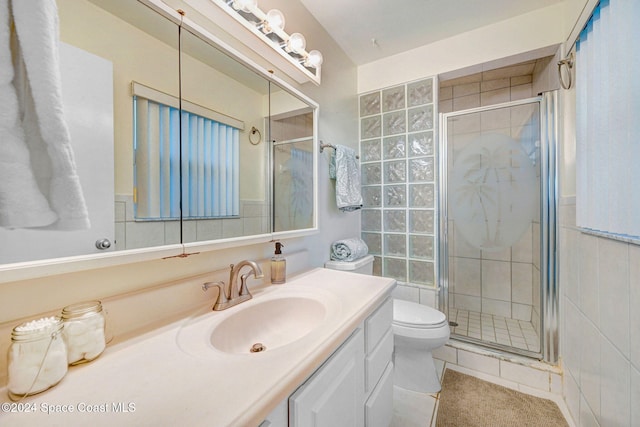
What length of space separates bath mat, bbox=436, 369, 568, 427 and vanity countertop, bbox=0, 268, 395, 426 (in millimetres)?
1137

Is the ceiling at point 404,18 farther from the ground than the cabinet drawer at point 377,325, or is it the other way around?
the ceiling at point 404,18

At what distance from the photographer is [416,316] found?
1502mm

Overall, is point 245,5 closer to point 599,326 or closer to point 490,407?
point 599,326

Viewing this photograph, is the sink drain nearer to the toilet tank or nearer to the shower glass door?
the toilet tank

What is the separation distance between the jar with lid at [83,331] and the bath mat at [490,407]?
1.53 meters

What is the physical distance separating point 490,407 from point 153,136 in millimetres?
2054

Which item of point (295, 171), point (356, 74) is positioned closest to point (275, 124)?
point (295, 171)

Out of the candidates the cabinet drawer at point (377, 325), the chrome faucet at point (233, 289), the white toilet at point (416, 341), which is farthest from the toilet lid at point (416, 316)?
the chrome faucet at point (233, 289)

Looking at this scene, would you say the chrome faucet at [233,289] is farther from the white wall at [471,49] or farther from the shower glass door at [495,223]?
the white wall at [471,49]

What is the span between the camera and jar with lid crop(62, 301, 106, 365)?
20.8 inches

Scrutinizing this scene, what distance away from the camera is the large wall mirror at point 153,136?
0.59 m

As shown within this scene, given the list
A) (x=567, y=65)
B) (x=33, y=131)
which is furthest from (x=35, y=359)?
(x=567, y=65)

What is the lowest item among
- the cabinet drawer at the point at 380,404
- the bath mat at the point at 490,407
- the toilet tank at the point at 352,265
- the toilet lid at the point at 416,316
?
the bath mat at the point at 490,407

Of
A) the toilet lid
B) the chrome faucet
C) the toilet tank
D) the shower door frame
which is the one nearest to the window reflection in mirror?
the chrome faucet
